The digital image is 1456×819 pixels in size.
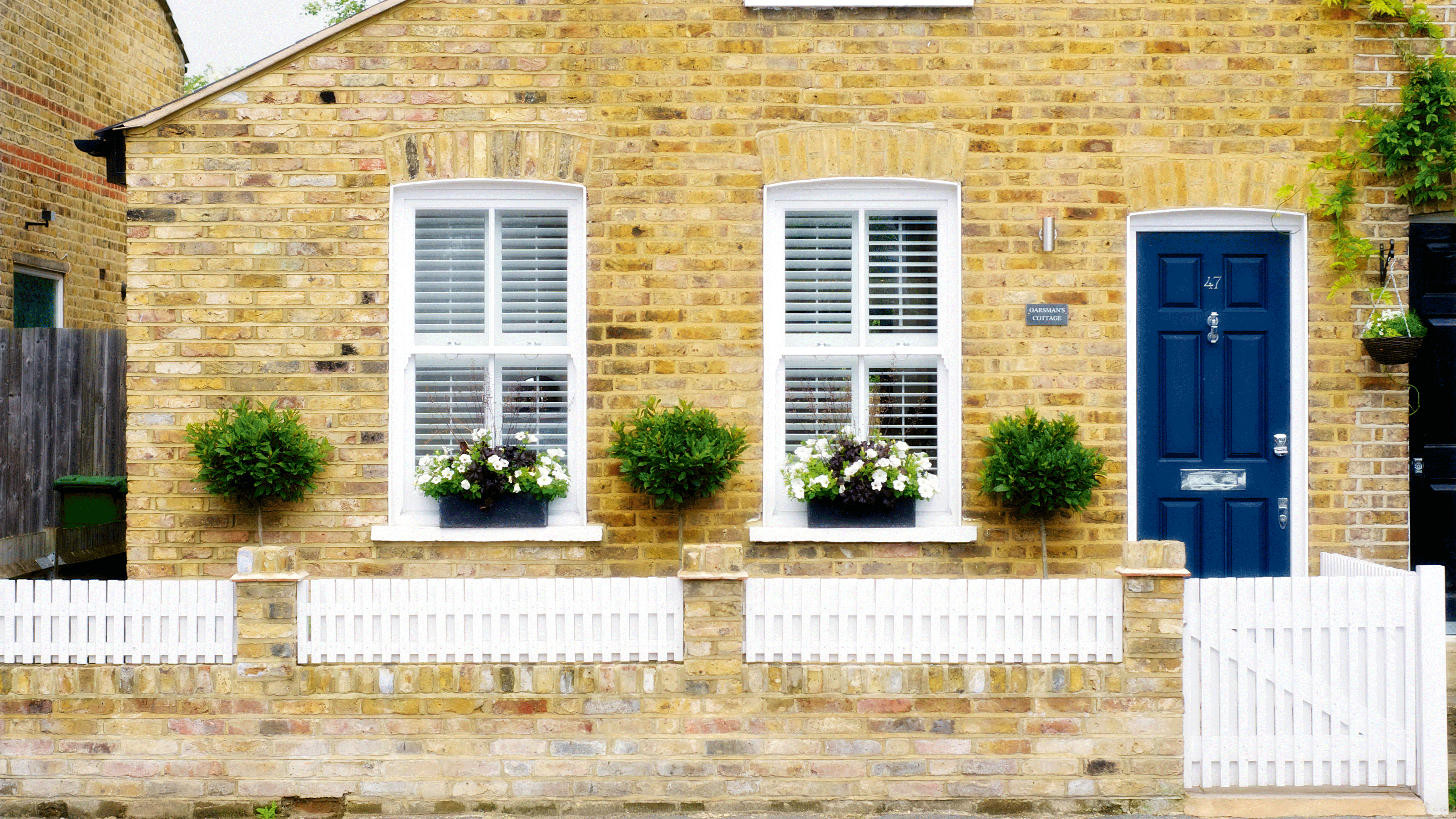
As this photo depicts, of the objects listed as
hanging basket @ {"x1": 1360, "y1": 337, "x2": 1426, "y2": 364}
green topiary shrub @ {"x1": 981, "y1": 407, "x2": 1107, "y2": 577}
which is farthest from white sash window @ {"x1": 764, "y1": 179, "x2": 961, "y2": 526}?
hanging basket @ {"x1": 1360, "y1": 337, "x2": 1426, "y2": 364}

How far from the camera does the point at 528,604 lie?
5133 millimetres

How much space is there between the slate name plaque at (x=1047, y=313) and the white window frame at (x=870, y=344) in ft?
1.28

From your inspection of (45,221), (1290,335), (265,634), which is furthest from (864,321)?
(45,221)

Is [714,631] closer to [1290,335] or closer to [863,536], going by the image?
[863,536]

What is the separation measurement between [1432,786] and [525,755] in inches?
150

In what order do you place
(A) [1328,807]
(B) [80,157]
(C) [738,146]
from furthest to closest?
(B) [80,157]
(C) [738,146]
(A) [1328,807]

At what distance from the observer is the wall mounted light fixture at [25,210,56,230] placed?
946cm

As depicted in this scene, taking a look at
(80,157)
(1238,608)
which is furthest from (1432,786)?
(80,157)

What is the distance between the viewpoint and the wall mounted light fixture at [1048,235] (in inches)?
258

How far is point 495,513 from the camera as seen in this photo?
6562mm

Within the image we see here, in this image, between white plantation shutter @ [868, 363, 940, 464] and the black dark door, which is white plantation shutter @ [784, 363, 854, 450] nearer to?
white plantation shutter @ [868, 363, 940, 464]

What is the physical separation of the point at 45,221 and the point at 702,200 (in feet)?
20.3

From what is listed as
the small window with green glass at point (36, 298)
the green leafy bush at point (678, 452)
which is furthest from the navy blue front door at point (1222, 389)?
the small window with green glass at point (36, 298)

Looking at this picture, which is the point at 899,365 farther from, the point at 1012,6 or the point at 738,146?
the point at 1012,6
